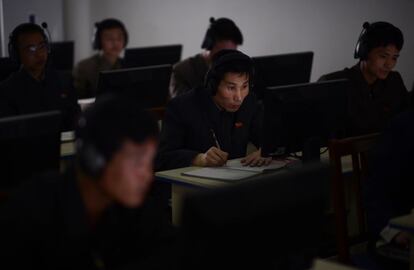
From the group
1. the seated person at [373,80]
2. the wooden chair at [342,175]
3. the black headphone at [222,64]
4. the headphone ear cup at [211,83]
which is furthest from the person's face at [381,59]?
the wooden chair at [342,175]

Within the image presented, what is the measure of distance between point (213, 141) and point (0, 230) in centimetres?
202

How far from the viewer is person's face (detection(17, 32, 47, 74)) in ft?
13.8

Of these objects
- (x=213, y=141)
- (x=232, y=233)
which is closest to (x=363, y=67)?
Result: (x=213, y=141)

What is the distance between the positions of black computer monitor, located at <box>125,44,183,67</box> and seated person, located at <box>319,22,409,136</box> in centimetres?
182

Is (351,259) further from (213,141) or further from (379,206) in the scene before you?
(213,141)

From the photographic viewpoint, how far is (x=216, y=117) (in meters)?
3.62

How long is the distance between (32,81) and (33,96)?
0.08m

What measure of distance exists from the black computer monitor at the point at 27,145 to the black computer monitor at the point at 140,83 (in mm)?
1590

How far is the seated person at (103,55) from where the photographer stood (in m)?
6.16

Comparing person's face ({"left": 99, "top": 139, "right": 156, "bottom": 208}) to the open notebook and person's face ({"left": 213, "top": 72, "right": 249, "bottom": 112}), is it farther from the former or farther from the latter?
person's face ({"left": 213, "top": 72, "right": 249, "bottom": 112})

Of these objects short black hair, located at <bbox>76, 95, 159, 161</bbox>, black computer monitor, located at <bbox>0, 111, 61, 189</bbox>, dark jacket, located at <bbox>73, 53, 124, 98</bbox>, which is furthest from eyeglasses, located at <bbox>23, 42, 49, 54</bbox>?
short black hair, located at <bbox>76, 95, 159, 161</bbox>

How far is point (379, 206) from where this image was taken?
103 inches

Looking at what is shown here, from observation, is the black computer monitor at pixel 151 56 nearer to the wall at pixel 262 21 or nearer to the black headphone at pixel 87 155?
the wall at pixel 262 21

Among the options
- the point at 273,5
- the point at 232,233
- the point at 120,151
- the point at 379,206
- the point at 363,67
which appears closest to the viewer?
the point at 232,233
